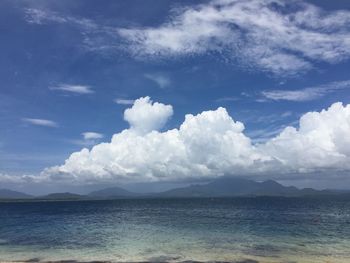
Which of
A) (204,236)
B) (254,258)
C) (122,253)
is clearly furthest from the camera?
(204,236)

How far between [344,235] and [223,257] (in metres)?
37.3

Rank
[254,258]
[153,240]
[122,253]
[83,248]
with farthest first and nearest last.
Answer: [153,240]
[83,248]
[122,253]
[254,258]

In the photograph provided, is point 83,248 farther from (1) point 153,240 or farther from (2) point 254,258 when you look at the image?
(2) point 254,258

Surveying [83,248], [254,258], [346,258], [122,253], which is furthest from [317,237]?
[83,248]

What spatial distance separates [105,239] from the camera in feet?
228

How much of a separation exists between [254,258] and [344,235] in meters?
35.3

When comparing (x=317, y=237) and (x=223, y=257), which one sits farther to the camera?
(x=317, y=237)

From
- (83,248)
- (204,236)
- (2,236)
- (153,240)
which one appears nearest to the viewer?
(83,248)

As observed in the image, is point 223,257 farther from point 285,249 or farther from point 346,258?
point 346,258

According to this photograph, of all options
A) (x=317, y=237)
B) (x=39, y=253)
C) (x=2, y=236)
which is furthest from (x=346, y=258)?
(x=2, y=236)

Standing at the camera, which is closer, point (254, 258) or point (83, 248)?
point (254, 258)

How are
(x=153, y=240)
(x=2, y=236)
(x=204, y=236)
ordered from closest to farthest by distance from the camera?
(x=153, y=240) < (x=204, y=236) < (x=2, y=236)

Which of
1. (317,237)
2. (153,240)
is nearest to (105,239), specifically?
(153,240)

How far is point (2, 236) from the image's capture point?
77.6 metres
